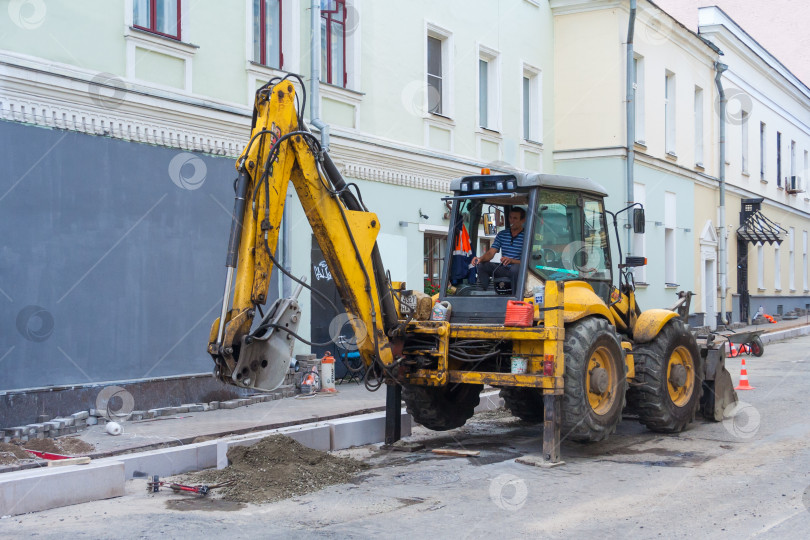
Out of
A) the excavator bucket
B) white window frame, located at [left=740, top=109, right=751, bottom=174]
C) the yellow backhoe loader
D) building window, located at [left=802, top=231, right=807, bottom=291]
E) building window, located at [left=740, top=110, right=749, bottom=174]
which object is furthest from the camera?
building window, located at [left=802, top=231, right=807, bottom=291]

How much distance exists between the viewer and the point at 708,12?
27.3 m

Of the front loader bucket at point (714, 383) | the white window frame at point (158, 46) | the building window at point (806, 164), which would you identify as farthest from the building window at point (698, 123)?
the white window frame at point (158, 46)

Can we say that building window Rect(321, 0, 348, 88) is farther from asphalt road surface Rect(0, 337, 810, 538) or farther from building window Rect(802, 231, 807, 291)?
building window Rect(802, 231, 807, 291)

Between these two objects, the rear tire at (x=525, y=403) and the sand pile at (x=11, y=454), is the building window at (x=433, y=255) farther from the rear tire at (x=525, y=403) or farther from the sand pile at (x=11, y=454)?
the sand pile at (x=11, y=454)

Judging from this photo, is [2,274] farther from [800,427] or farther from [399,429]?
[800,427]

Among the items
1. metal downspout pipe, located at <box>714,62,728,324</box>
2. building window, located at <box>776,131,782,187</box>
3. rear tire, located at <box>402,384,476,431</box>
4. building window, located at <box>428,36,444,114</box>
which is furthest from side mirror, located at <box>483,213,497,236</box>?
building window, located at <box>776,131,782,187</box>

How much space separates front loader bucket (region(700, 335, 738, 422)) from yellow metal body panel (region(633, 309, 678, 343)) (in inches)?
38.4

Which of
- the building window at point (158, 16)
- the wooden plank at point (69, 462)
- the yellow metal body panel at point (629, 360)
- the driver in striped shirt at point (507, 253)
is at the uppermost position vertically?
the building window at point (158, 16)

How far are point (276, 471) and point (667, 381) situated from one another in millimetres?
4335

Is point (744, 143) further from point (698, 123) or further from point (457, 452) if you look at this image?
point (457, 452)

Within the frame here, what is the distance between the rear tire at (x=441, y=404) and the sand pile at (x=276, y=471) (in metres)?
1.17

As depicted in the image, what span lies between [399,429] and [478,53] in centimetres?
1049

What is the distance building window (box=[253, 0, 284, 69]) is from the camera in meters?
12.8

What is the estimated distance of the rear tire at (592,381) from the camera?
7770 mm
